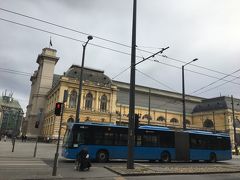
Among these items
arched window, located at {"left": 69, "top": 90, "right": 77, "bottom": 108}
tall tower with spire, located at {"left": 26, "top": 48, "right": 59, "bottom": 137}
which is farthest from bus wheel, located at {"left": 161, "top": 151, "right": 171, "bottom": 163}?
A: tall tower with spire, located at {"left": 26, "top": 48, "right": 59, "bottom": 137}

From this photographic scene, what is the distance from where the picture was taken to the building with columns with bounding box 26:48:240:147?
211ft

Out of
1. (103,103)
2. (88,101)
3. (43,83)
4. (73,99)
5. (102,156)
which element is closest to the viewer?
(102,156)

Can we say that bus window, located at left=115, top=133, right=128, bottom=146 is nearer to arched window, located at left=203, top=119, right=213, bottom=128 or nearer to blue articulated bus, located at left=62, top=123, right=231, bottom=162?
blue articulated bus, located at left=62, top=123, right=231, bottom=162

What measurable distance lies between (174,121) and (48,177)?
282 ft

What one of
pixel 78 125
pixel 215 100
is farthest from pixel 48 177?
pixel 215 100

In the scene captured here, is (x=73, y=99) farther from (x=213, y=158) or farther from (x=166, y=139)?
(x=166, y=139)

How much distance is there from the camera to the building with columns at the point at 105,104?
6425 cm

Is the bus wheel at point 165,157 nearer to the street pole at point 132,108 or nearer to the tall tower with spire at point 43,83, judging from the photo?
the street pole at point 132,108

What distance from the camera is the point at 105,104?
67.6 m

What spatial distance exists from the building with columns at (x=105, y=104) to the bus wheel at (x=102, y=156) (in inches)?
1192

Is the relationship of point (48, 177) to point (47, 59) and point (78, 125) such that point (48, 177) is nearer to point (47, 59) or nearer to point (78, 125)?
point (78, 125)

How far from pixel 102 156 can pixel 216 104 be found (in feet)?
265

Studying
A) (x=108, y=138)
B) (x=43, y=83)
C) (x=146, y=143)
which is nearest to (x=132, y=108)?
(x=108, y=138)

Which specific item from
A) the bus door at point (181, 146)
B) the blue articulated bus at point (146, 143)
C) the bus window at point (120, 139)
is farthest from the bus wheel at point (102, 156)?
the bus door at point (181, 146)
